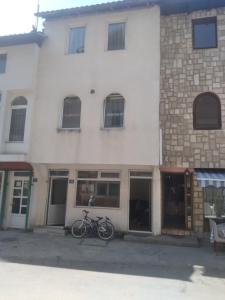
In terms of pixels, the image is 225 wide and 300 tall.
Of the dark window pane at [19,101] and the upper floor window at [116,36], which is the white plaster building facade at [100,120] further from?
the dark window pane at [19,101]

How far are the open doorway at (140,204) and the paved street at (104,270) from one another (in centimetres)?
235

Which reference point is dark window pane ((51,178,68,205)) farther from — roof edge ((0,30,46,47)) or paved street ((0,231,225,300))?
roof edge ((0,30,46,47))

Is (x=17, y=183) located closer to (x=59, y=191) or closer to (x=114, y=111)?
(x=59, y=191)

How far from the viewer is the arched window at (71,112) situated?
15648 millimetres

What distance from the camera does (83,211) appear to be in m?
15.7

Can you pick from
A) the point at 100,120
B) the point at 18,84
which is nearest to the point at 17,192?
the point at 18,84

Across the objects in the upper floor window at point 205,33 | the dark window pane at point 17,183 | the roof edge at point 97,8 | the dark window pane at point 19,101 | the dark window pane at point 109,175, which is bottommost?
the dark window pane at point 17,183

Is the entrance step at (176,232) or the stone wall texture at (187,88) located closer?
the entrance step at (176,232)

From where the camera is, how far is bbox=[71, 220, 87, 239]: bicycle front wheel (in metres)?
14.4

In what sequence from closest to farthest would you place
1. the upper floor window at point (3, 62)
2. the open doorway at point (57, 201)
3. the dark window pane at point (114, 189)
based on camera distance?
1. the dark window pane at point (114, 189)
2. the open doorway at point (57, 201)
3. the upper floor window at point (3, 62)

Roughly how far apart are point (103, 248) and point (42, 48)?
11048mm

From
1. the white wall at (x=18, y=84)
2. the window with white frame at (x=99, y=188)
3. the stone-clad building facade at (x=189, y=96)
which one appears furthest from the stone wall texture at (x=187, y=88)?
the white wall at (x=18, y=84)

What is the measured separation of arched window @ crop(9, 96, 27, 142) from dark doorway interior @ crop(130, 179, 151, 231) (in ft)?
21.2

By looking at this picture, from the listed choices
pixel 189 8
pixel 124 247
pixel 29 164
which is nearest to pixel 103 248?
pixel 124 247
